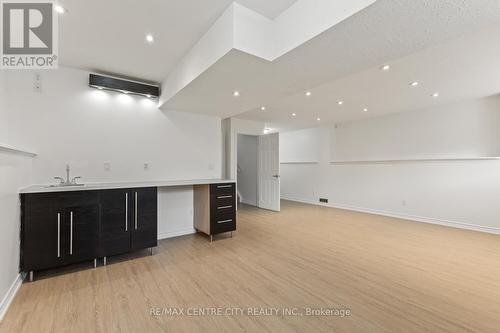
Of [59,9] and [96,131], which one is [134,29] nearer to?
[59,9]

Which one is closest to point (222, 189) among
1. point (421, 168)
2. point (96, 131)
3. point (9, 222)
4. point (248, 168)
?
point (96, 131)

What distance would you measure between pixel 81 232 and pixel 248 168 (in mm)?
4728

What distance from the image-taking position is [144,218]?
2.66 meters

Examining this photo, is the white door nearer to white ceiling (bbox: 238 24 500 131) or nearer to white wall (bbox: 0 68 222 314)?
white ceiling (bbox: 238 24 500 131)

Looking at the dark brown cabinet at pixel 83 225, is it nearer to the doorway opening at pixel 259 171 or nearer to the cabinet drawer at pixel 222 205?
the cabinet drawer at pixel 222 205

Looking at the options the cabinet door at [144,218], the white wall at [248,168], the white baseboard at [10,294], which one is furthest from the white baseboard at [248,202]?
the white baseboard at [10,294]

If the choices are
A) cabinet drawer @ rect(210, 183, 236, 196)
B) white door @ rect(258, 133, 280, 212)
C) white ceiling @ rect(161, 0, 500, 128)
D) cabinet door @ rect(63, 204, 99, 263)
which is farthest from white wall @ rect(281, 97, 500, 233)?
cabinet door @ rect(63, 204, 99, 263)

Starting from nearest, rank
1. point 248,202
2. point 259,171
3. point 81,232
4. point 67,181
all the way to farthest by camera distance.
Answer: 1. point 81,232
2. point 67,181
3. point 259,171
4. point 248,202

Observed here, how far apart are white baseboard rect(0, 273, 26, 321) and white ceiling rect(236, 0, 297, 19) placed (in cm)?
313

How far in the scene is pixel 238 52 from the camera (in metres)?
1.74

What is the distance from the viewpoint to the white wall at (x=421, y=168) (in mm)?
3727

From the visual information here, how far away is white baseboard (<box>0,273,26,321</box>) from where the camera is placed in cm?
159

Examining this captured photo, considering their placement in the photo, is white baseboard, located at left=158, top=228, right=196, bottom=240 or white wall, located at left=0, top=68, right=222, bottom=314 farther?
white baseboard, located at left=158, top=228, right=196, bottom=240

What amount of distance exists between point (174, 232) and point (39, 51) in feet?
9.62
